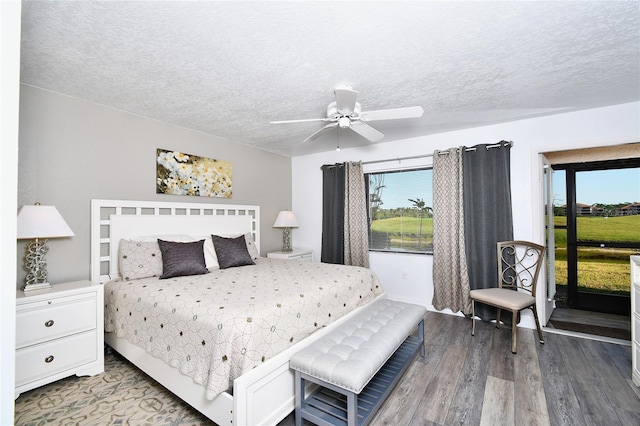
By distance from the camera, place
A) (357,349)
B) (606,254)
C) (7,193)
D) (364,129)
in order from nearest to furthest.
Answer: (7,193) → (357,349) → (364,129) → (606,254)

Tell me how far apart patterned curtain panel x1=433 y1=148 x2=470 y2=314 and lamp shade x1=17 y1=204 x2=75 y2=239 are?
4018 mm

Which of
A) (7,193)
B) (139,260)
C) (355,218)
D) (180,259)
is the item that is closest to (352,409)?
(7,193)

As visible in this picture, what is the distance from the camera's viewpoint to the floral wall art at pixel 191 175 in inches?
133

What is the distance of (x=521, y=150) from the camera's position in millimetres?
3412

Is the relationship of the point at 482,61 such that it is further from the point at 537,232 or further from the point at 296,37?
the point at 537,232

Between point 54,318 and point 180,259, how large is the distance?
3.29 feet

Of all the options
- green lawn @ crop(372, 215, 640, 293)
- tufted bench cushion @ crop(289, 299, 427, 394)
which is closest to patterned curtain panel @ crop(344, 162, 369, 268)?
green lawn @ crop(372, 215, 640, 293)

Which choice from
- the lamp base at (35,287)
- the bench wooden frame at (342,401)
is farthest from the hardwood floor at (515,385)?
the lamp base at (35,287)

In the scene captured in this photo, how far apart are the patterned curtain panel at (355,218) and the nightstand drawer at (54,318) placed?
3.27 meters

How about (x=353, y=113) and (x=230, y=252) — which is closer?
(x=353, y=113)

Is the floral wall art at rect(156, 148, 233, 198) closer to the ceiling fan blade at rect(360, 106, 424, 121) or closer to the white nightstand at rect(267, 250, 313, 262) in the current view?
the white nightstand at rect(267, 250, 313, 262)

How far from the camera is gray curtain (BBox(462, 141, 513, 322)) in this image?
343cm

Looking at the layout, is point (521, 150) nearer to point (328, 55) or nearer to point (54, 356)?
point (328, 55)

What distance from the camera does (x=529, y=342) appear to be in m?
2.96
